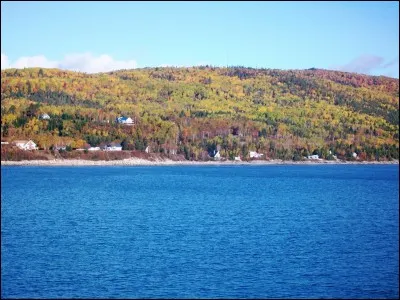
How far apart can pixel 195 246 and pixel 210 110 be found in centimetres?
8467

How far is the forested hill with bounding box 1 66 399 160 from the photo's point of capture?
75750mm

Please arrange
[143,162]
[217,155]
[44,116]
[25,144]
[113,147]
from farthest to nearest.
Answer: [217,155] → [143,162] → [44,116] → [113,147] → [25,144]

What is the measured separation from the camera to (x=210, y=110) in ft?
345

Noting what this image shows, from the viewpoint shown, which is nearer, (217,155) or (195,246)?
(195,246)

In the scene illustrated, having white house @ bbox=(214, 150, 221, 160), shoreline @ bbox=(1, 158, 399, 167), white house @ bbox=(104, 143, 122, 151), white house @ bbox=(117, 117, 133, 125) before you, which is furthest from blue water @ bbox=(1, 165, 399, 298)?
white house @ bbox=(117, 117, 133, 125)

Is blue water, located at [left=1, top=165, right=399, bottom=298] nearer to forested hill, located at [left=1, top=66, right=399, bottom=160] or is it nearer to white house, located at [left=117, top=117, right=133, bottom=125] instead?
forested hill, located at [left=1, top=66, right=399, bottom=160]

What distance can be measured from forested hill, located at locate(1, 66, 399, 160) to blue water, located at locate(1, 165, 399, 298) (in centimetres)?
3834

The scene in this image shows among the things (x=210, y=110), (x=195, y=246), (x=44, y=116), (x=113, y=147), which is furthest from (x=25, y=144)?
(x=195, y=246)

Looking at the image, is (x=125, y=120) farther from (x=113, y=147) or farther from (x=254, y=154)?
(x=254, y=154)

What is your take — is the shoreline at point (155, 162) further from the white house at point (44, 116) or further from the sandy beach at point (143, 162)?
the white house at point (44, 116)

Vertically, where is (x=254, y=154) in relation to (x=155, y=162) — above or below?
above

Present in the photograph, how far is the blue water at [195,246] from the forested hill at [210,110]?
126 feet

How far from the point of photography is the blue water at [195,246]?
53.2 ft

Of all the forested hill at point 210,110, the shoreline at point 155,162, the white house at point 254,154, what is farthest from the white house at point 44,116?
the white house at point 254,154
